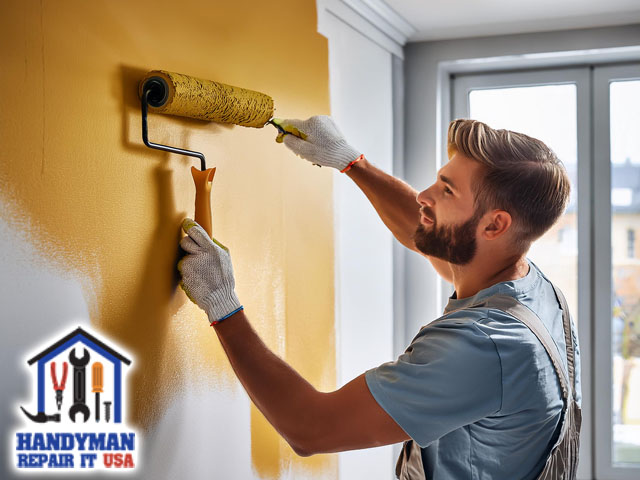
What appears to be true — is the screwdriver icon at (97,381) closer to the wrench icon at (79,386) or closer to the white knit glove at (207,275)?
the wrench icon at (79,386)

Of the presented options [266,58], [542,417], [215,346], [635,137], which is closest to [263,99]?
[266,58]

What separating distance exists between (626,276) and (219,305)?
1833 millimetres

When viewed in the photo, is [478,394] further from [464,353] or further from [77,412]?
[77,412]

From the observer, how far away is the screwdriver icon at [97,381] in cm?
111

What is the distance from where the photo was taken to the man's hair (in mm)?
1314

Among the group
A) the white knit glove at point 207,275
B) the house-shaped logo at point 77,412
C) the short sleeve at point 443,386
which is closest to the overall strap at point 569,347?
the short sleeve at point 443,386

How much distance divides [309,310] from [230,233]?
0.42m

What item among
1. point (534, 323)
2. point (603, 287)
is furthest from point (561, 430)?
point (603, 287)

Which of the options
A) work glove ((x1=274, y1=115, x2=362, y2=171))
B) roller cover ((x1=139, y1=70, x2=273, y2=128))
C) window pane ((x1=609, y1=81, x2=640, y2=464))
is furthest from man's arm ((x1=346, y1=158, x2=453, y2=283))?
window pane ((x1=609, y1=81, x2=640, y2=464))

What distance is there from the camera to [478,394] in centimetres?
116

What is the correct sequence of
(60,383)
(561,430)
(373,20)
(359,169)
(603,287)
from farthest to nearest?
(603,287)
(373,20)
(359,169)
(561,430)
(60,383)

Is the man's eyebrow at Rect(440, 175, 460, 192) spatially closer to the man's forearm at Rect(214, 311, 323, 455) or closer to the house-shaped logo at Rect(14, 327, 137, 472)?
the man's forearm at Rect(214, 311, 323, 455)

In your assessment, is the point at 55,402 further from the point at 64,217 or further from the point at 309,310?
the point at 309,310

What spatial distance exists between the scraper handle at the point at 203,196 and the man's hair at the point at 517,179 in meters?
0.50
